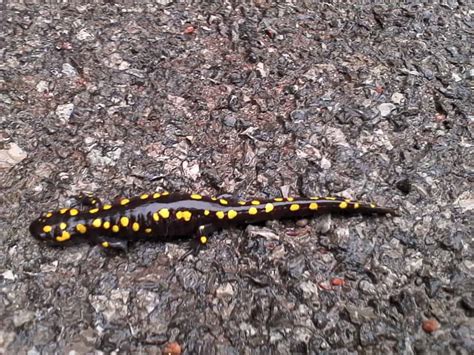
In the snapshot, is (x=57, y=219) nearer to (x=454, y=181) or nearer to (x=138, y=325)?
(x=138, y=325)

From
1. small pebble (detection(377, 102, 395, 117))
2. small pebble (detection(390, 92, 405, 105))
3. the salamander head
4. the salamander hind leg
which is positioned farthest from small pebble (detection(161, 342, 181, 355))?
small pebble (detection(390, 92, 405, 105))

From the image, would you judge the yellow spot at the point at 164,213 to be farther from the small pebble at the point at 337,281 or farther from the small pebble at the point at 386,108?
the small pebble at the point at 386,108

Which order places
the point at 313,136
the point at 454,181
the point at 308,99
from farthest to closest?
the point at 308,99
the point at 313,136
the point at 454,181

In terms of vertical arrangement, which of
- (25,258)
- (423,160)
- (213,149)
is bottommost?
(25,258)

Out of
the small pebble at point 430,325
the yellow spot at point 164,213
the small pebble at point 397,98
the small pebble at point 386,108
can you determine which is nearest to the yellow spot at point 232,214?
the yellow spot at point 164,213

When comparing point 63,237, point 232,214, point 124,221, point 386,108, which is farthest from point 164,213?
point 386,108

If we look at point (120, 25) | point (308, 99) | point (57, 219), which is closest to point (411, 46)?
point (308, 99)

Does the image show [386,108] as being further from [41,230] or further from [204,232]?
[41,230]
